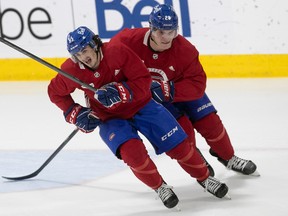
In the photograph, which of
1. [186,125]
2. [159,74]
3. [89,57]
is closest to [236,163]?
[186,125]

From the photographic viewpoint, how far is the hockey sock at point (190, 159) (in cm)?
379

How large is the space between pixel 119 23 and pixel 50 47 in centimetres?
65

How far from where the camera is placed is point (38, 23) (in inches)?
275

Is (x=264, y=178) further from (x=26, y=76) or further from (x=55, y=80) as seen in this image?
(x=26, y=76)

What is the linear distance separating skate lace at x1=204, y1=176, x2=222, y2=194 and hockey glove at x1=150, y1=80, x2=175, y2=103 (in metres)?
0.42

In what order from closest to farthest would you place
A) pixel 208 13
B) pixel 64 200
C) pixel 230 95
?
pixel 64 200 → pixel 230 95 → pixel 208 13

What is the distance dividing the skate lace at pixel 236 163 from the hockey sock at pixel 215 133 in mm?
32

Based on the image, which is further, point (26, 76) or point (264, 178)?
point (26, 76)

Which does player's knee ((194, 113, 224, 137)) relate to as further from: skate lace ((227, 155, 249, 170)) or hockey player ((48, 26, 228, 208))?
hockey player ((48, 26, 228, 208))

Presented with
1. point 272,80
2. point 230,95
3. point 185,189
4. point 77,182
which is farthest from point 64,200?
point 272,80

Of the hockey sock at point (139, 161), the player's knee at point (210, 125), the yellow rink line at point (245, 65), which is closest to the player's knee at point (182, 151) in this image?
the hockey sock at point (139, 161)

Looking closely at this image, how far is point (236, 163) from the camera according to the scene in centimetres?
427

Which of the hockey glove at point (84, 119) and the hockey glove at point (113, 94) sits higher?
the hockey glove at point (113, 94)

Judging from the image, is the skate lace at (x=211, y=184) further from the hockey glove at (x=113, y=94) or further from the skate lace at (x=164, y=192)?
the hockey glove at (x=113, y=94)
